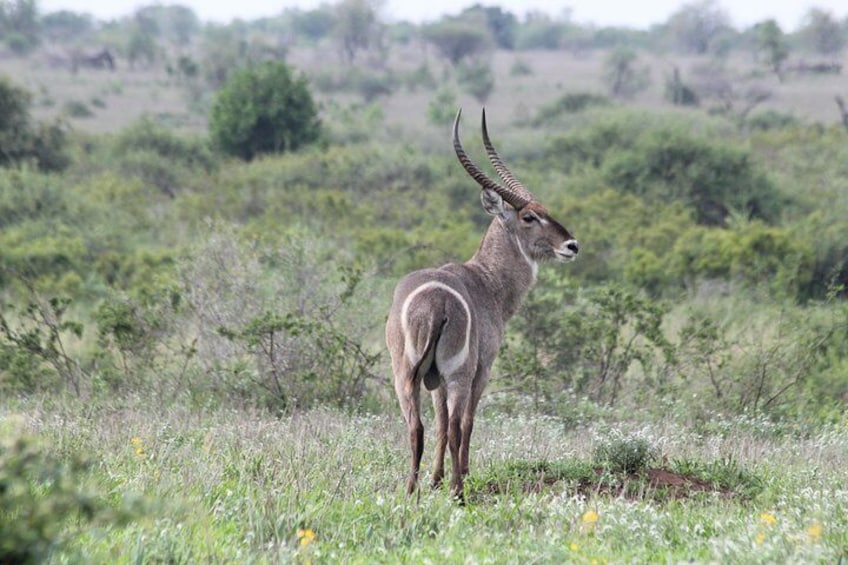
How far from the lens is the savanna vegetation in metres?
4.80

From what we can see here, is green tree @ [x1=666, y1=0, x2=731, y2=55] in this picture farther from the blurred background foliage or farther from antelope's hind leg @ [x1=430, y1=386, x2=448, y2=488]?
antelope's hind leg @ [x1=430, y1=386, x2=448, y2=488]

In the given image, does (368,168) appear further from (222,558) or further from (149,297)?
(222,558)

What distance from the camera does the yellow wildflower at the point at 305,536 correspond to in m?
4.36

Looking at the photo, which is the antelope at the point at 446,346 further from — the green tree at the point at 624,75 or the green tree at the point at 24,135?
the green tree at the point at 624,75

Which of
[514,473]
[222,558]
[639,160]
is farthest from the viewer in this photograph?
[639,160]

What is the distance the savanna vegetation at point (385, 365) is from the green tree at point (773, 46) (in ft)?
119

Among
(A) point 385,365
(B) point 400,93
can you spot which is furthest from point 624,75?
(A) point 385,365

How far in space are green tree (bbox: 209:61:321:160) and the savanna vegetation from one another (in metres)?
3.28

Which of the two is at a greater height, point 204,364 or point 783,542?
point 783,542

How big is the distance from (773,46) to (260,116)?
40.9 metres

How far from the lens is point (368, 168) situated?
27.6 metres

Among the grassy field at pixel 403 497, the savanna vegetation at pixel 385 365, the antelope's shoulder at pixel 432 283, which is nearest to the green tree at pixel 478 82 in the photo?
the savanna vegetation at pixel 385 365

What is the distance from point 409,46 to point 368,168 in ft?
244

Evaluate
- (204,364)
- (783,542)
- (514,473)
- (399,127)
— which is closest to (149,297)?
(204,364)
